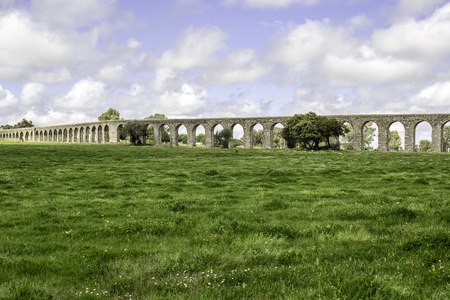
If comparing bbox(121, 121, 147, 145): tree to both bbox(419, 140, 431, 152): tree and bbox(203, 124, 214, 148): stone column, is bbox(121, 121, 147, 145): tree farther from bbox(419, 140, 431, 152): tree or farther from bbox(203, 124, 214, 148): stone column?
bbox(419, 140, 431, 152): tree

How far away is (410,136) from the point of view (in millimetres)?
65688

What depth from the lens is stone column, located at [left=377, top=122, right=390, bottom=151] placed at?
68312 mm

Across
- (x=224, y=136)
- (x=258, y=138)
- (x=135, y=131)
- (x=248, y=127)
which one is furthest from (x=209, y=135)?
(x=258, y=138)

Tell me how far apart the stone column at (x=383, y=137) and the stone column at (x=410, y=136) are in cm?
366

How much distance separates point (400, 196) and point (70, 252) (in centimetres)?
1154

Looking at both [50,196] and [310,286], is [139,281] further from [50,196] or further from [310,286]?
[50,196]

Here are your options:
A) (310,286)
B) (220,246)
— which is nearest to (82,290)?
(220,246)

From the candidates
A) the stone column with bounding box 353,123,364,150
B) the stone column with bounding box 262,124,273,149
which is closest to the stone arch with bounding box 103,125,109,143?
the stone column with bounding box 262,124,273,149

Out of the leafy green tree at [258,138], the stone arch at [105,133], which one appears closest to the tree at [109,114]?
the stone arch at [105,133]

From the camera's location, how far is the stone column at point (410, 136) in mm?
65688

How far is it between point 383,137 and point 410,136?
4.98 m

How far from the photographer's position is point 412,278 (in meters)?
4.82

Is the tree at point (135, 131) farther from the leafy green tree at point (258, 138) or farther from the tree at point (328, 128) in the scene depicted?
the leafy green tree at point (258, 138)

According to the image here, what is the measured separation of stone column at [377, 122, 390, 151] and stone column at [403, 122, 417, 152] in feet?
12.0
